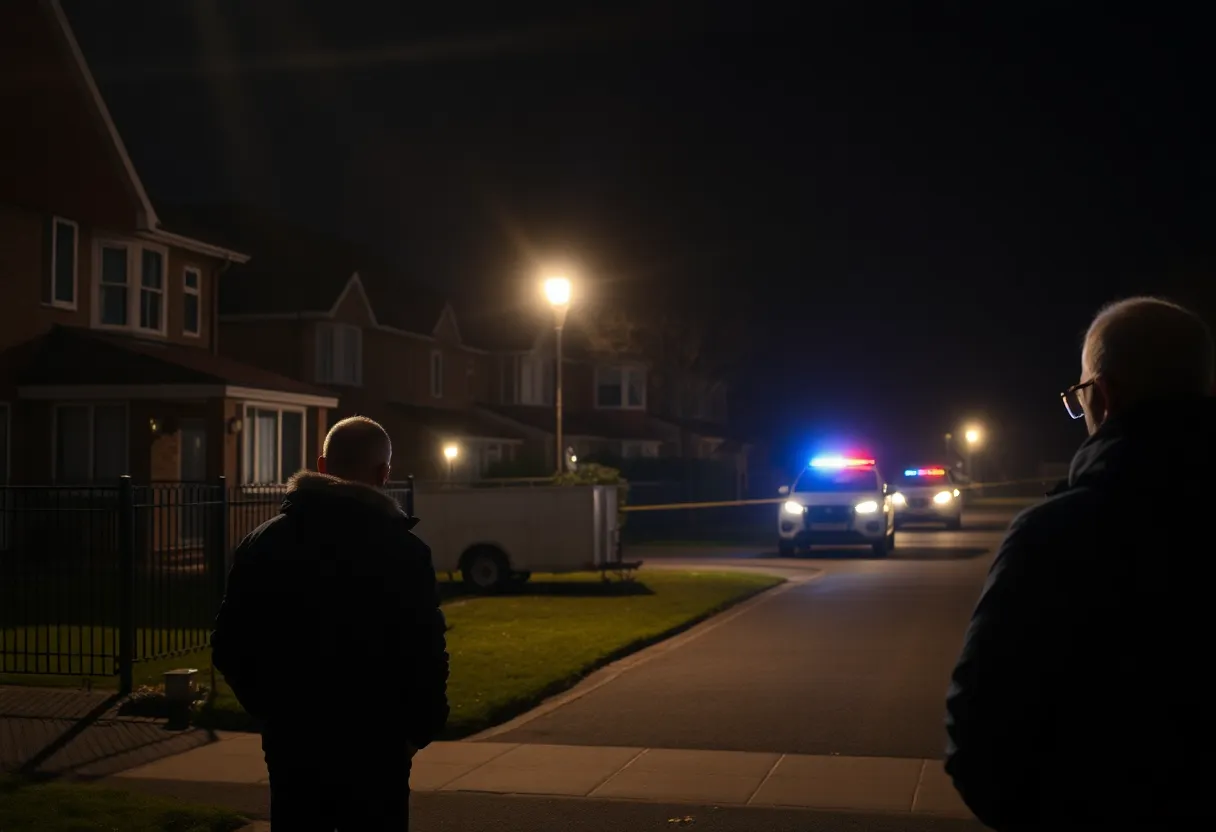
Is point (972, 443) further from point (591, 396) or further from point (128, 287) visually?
point (128, 287)

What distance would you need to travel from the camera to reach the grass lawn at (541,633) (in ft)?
39.6

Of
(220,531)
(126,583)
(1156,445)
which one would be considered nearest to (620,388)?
(220,531)

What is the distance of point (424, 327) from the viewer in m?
49.4

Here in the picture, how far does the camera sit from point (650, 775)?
9469mm

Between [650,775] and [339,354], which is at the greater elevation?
[339,354]

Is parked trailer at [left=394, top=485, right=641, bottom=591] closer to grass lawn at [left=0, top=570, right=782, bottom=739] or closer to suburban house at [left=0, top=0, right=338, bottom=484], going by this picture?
grass lawn at [left=0, top=570, right=782, bottom=739]

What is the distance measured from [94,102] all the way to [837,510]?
17016 mm

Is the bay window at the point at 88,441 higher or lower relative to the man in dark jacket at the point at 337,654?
higher

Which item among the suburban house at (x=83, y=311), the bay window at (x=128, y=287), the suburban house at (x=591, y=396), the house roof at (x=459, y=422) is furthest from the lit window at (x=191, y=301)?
the suburban house at (x=591, y=396)

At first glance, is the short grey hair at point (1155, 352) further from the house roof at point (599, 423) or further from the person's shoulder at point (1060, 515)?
the house roof at point (599, 423)

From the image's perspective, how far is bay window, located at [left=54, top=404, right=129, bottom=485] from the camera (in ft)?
90.5

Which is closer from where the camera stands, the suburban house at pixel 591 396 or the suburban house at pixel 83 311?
the suburban house at pixel 83 311

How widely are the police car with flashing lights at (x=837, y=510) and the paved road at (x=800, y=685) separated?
25.3ft

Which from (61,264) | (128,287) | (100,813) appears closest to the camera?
(100,813)
